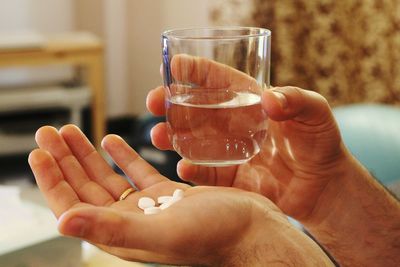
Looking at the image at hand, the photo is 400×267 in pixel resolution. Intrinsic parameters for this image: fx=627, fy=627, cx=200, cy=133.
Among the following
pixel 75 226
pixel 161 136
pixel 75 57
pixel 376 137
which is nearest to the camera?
pixel 75 226

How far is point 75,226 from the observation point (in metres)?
0.72

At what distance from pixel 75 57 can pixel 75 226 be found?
271 cm

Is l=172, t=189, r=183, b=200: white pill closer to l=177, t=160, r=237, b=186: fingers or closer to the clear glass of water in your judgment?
the clear glass of water

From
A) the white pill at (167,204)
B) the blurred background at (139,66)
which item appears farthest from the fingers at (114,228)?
the blurred background at (139,66)

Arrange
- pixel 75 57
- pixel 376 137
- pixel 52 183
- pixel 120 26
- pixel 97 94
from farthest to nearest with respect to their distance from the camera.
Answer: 1. pixel 120 26
2. pixel 97 94
3. pixel 75 57
4. pixel 376 137
5. pixel 52 183

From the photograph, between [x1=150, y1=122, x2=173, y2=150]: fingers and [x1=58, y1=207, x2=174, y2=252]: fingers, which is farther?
[x1=150, y1=122, x2=173, y2=150]: fingers

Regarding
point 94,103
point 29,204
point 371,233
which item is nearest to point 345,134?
point 371,233

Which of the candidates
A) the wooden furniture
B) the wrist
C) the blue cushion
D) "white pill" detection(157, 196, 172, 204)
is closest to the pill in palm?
"white pill" detection(157, 196, 172, 204)

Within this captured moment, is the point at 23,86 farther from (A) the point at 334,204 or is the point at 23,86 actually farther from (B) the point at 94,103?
(A) the point at 334,204

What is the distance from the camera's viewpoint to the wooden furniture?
320 cm

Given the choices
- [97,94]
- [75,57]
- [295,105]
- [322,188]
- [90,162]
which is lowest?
[97,94]

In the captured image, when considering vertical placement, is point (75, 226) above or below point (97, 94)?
above

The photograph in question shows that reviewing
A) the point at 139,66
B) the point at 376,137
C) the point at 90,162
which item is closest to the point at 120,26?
the point at 139,66

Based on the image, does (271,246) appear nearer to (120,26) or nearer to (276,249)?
(276,249)
